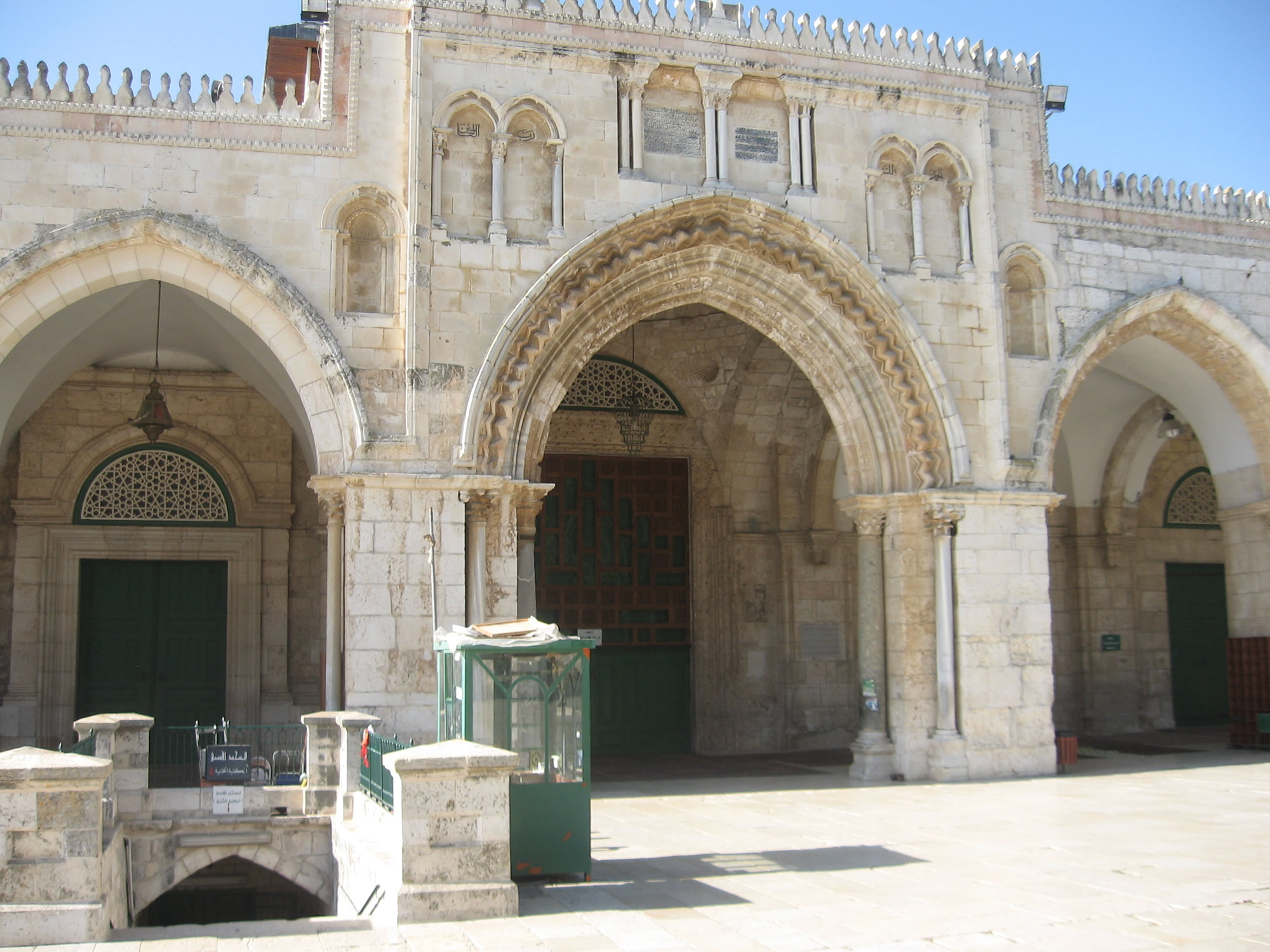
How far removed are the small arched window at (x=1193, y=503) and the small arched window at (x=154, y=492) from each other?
486 inches

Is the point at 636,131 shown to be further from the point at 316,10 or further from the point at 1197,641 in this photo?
the point at 1197,641

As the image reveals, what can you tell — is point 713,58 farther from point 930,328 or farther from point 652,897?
point 652,897

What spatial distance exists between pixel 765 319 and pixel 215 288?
513 cm

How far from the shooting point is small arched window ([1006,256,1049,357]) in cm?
1218

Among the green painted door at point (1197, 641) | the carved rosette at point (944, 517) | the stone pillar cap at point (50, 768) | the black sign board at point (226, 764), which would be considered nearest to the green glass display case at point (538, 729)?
the stone pillar cap at point (50, 768)

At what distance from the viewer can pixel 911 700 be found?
37.0 ft

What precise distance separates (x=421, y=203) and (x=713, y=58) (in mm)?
3132

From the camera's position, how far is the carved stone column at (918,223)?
38.5ft

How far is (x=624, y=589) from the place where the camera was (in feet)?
48.0

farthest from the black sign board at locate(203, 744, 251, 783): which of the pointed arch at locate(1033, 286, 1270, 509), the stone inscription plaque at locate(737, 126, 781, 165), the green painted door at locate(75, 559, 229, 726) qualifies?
the pointed arch at locate(1033, 286, 1270, 509)

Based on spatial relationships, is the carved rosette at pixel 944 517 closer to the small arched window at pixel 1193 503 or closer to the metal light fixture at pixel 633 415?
the metal light fixture at pixel 633 415

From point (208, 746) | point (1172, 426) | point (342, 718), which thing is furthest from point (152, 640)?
point (1172, 426)

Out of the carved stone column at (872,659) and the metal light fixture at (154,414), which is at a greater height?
the metal light fixture at (154,414)

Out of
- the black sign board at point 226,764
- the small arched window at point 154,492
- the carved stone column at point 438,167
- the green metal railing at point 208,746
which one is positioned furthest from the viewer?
the small arched window at point 154,492
